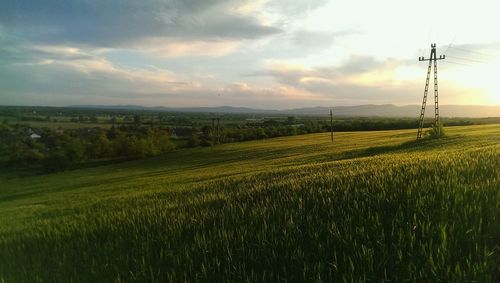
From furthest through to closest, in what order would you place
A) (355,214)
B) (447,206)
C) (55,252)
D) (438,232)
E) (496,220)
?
(55,252)
(355,214)
(447,206)
(496,220)
(438,232)

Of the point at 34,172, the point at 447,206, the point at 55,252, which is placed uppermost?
the point at 447,206

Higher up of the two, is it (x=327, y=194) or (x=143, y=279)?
(x=327, y=194)

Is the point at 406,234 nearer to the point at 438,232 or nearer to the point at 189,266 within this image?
the point at 438,232

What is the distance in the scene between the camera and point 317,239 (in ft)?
12.1

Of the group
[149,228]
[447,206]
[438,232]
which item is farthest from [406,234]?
[149,228]

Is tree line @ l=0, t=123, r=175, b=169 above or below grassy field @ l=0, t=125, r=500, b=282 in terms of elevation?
below

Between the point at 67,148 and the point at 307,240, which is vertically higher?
the point at 307,240

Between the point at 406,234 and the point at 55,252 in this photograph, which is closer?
the point at 406,234

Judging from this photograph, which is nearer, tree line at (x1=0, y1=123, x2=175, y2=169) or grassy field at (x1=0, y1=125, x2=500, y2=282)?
grassy field at (x1=0, y1=125, x2=500, y2=282)

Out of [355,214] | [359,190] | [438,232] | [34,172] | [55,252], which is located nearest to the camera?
[438,232]

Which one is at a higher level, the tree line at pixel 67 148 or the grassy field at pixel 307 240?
the grassy field at pixel 307 240

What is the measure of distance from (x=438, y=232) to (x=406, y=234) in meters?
0.26

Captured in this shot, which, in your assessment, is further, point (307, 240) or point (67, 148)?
point (67, 148)

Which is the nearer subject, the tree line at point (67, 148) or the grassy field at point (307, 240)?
the grassy field at point (307, 240)
